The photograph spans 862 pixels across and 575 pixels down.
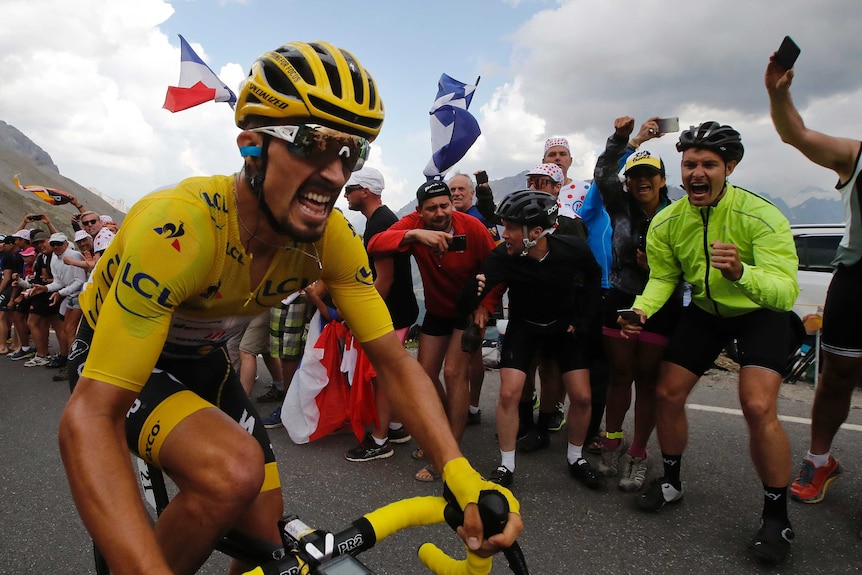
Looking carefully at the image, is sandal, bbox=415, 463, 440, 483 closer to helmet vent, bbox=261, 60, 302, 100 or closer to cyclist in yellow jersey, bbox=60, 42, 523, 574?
cyclist in yellow jersey, bbox=60, 42, 523, 574

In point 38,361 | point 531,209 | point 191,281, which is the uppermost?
point 531,209

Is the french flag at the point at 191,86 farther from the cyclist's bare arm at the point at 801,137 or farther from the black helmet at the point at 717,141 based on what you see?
the cyclist's bare arm at the point at 801,137

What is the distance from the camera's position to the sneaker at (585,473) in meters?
3.64

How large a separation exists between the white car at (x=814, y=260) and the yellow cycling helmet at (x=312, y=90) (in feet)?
22.1

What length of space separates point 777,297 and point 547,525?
5.66 ft

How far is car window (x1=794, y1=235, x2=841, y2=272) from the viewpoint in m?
6.76

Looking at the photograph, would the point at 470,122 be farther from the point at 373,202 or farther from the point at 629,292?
the point at 629,292

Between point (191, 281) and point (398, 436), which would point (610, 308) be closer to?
point (398, 436)

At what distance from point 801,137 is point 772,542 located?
2.01 metres

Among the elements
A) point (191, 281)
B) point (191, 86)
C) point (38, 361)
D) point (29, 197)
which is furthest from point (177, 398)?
point (29, 197)

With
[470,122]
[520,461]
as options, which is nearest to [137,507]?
[520,461]

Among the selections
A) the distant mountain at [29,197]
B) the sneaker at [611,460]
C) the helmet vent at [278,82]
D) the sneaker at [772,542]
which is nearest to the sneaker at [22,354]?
the sneaker at [611,460]

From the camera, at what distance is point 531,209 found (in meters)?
3.70

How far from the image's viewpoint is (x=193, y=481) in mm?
1539
